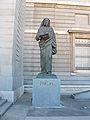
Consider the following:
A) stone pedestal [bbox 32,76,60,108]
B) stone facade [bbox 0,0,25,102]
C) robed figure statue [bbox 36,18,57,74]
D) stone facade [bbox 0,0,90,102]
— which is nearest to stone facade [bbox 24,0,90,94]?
stone facade [bbox 0,0,90,102]

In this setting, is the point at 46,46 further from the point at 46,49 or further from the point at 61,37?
the point at 61,37

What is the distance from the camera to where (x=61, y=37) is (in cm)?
2009

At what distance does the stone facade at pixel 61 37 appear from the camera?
775 inches

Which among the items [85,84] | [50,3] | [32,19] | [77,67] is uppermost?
[50,3]

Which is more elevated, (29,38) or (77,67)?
(29,38)

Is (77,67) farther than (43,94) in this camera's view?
Yes

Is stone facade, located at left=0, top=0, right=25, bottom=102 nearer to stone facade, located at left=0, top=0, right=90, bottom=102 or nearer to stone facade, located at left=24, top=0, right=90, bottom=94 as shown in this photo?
stone facade, located at left=0, top=0, right=90, bottom=102

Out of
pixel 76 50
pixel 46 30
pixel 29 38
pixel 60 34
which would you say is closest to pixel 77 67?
pixel 76 50

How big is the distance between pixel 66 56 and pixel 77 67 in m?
1.36

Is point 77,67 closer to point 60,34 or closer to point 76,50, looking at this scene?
point 76,50

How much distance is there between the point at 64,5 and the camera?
20.4 m

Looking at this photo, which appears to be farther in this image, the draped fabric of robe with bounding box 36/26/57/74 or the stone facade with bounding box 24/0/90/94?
the stone facade with bounding box 24/0/90/94

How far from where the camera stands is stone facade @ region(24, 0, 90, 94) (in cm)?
1969

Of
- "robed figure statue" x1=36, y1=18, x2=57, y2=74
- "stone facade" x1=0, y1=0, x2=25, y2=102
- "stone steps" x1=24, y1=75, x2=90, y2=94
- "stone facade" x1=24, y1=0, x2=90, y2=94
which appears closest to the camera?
"robed figure statue" x1=36, y1=18, x2=57, y2=74
